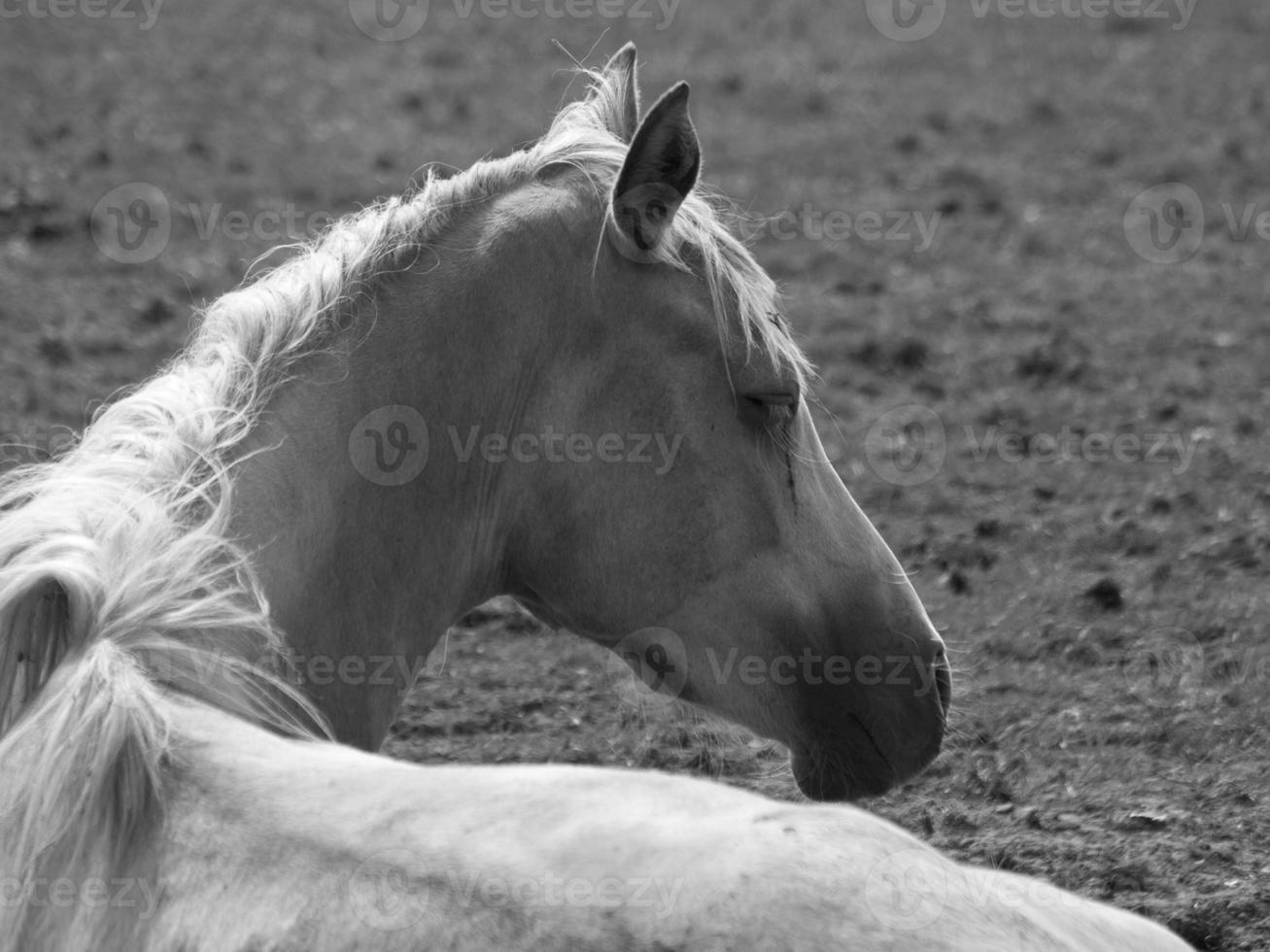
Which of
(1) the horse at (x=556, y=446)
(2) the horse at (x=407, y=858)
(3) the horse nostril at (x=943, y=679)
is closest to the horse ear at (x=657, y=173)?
(1) the horse at (x=556, y=446)

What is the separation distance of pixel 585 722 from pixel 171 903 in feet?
8.99

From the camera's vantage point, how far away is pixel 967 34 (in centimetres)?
1368

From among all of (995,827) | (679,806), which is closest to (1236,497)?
(995,827)

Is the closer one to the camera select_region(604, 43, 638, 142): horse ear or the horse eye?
the horse eye

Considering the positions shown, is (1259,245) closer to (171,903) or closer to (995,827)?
(995,827)

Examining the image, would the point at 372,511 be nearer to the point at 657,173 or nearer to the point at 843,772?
the point at 657,173

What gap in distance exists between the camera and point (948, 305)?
28.1 feet

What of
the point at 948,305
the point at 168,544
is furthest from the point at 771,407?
the point at 948,305

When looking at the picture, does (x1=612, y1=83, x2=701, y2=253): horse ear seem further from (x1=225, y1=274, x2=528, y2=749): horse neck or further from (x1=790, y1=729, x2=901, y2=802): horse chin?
(x1=790, y1=729, x2=901, y2=802): horse chin

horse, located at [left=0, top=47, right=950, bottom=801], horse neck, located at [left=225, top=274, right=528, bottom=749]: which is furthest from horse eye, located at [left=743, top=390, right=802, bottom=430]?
horse neck, located at [left=225, top=274, right=528, bottom=749]

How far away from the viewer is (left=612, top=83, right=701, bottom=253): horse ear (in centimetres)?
279

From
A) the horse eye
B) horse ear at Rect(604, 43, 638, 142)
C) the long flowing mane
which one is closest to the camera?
the long flowing mane

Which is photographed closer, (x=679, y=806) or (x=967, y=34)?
(x=679, y=806)

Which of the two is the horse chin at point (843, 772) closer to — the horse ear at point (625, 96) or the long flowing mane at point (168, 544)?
the long flowing mane at point (168, 544)
